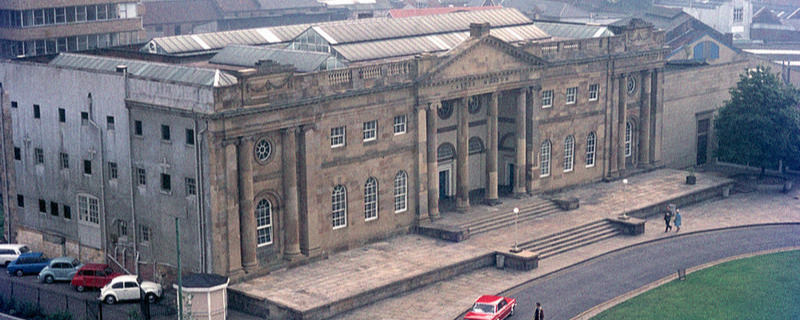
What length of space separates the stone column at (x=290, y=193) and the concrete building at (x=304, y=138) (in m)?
0.09

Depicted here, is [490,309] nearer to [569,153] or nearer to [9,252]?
[569,153]

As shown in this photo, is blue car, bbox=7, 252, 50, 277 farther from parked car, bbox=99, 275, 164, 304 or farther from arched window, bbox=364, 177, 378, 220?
arched window, bbox=364, 177, 378, 220

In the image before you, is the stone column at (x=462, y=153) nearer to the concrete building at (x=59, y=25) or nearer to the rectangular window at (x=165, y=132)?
the rectangular window at (x=165, y=132)

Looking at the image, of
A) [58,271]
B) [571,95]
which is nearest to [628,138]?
[571,95]

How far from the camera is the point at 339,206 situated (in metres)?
67.5

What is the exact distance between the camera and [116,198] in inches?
2552

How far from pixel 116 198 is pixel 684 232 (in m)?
37.2

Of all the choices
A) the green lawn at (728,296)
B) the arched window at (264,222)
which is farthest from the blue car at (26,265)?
the green lawn at (728,296)

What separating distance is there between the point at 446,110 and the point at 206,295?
25.2 m

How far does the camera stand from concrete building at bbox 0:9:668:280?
6059cm

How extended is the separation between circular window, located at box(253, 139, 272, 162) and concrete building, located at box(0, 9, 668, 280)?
0.38 ft

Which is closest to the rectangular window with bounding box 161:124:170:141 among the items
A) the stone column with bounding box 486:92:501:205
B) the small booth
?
the small booth

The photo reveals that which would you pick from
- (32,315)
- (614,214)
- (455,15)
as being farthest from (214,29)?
(32,315)

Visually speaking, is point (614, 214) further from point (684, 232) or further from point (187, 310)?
point (187, 310)
